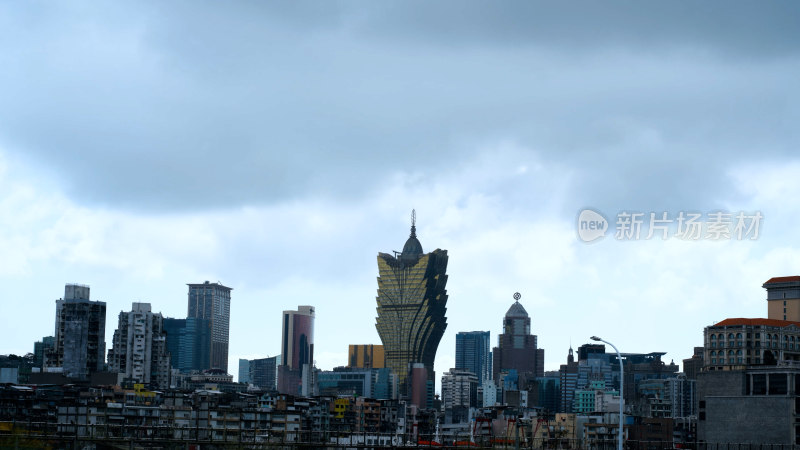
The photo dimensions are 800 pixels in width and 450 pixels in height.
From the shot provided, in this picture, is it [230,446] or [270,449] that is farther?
[270,449]

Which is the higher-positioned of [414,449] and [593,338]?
[593,338]

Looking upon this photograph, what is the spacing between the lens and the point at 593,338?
81750 mm

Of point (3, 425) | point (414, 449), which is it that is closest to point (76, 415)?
point (3, 425)

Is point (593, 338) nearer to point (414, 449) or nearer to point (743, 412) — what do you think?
point (414, 449)

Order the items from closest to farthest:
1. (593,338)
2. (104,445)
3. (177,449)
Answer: (593,338)
(104,445)
(177,449)

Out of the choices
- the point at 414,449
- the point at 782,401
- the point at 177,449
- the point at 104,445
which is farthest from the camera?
the point at 782,401

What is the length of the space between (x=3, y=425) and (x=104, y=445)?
37.7 meters

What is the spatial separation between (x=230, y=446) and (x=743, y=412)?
10111 cm

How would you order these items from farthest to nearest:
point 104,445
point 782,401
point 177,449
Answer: point 782,401
point 177,449
point 104,445

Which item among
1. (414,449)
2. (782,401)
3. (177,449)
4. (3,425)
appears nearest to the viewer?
(414,449)

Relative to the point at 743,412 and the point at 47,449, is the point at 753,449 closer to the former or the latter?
the point at 743,412

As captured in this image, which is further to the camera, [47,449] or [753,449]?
[753,449]

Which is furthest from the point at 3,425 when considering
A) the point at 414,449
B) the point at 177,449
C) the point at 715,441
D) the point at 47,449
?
the point at 715,441

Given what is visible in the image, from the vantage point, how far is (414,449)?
129 meters
